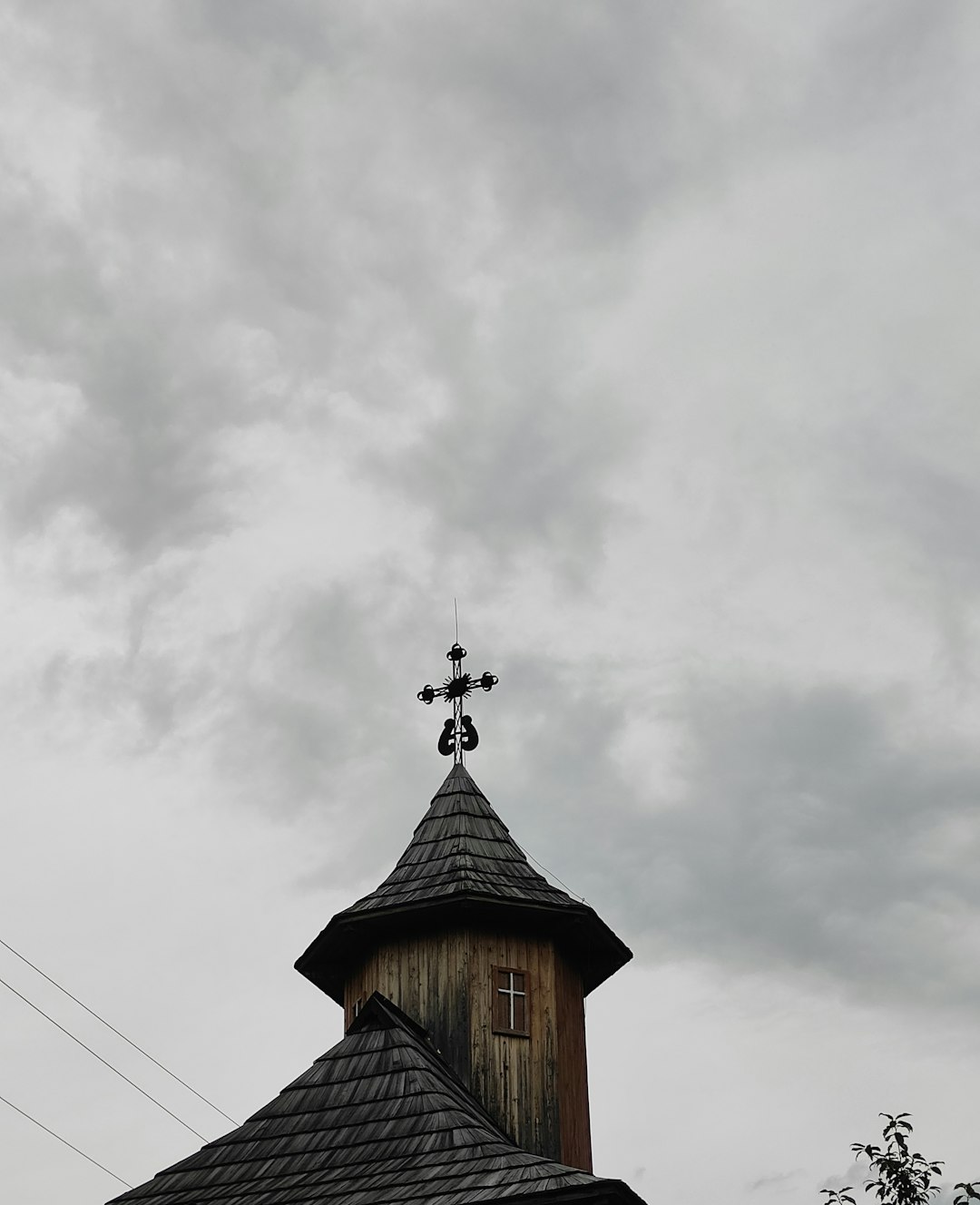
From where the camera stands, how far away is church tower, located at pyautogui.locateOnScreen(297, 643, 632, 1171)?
2019 cm

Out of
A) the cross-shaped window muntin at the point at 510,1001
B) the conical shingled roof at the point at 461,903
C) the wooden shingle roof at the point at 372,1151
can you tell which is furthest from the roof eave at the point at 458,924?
the wooden shingle roof at the point at 372,1151

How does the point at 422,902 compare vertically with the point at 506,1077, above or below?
above

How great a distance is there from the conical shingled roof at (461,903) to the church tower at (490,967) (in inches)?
0.8

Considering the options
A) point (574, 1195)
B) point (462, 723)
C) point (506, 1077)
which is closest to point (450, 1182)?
point (574, 1195)

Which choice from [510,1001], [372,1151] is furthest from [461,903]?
[372,1151]

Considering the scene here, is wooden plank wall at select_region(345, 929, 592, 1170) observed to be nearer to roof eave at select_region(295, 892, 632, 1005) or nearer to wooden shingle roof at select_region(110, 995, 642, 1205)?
roof eave at select_region(295, 892, 632, 1005)

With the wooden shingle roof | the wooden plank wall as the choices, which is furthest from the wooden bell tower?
the wooden shingle roof

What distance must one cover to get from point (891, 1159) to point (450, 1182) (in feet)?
14.5

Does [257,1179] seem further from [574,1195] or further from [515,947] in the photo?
[515,947]

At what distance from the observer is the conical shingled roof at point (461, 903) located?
21.0 metres

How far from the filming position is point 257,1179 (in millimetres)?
16531

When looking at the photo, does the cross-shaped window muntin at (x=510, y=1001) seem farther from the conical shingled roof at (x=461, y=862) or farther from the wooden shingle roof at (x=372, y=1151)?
the wooden shingle roof at (x=372, y=1151)

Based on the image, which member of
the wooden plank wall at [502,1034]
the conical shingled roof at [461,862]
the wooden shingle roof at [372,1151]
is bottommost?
the wooden shingle roof at [372,1151]

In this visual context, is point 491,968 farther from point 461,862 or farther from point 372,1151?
point 372,1151
